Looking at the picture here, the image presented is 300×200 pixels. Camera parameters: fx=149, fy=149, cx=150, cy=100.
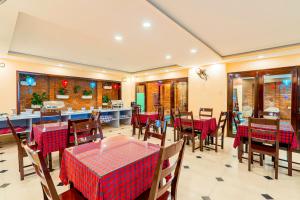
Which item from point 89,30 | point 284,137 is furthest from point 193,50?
point 284,137

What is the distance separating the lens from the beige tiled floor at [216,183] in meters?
2.19

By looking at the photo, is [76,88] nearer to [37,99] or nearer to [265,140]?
[37,99]

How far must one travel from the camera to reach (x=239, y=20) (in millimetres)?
2750

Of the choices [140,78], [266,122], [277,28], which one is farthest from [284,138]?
[140,78]

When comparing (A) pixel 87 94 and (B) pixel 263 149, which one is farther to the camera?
(A) pixel 87 94

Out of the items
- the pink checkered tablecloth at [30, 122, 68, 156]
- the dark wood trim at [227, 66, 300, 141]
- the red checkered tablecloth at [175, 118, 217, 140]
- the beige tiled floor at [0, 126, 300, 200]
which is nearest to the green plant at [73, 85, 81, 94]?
the beige tiled floor at [0, 126, 300, 200]

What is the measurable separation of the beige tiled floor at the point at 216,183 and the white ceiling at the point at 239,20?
2.85 metres

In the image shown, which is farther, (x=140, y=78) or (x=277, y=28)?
(x=140, y=78)

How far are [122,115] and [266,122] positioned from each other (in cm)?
599

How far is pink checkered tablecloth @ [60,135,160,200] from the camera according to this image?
1.19 meters

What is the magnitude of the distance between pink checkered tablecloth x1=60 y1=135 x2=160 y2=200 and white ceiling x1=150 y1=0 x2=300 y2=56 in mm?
2179

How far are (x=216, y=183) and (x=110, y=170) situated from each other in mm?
2092

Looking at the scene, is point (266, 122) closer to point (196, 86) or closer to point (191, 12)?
point (191, 12)

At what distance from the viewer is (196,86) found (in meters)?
6.14
